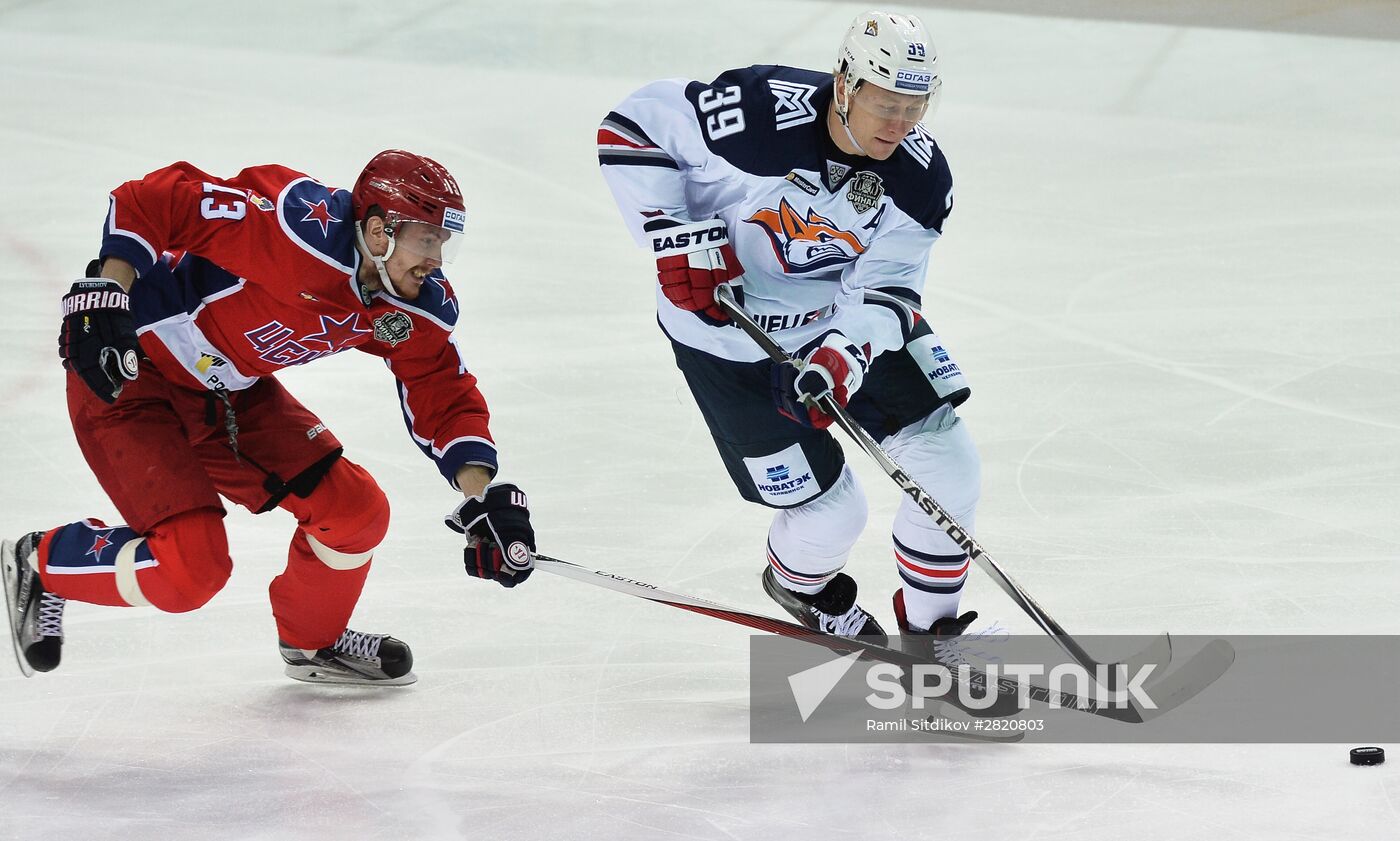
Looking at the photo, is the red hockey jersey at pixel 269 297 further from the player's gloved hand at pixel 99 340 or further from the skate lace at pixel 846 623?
the skate lace at pixel 846 623

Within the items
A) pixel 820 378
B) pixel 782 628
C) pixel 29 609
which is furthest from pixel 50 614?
pixel 820 378

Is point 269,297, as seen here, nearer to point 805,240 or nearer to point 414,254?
point 414,254

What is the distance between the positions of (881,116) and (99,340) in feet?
4.83

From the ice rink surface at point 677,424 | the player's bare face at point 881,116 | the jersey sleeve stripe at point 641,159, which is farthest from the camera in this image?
the jersey sleeve stripe at point 641,159

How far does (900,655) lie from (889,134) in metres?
1.06

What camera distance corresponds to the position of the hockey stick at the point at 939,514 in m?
3.24

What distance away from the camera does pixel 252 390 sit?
349cm

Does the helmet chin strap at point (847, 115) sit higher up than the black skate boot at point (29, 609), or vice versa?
the helmet chin strap at point (847, 115)

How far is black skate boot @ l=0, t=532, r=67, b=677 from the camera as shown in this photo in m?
3.28

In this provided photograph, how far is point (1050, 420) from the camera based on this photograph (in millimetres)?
4836

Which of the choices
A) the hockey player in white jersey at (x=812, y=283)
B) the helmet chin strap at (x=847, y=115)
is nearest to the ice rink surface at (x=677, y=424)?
the hockey player in white jersey at (x=812, y=283)

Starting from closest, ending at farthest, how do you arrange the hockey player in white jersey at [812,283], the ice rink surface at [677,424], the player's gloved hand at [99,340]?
the player's gloved hand at [99,340] < the ice rink surface at [677,424] < the hockey player in white jersey at [812,283]

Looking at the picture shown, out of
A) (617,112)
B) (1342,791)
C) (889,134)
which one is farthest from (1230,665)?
(617,112)

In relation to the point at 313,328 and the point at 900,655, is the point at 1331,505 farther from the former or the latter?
the point at 313,328
